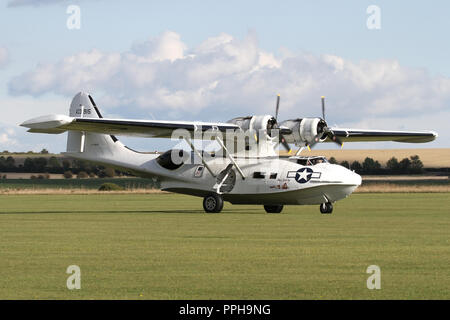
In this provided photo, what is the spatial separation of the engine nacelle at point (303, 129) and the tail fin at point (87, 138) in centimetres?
892

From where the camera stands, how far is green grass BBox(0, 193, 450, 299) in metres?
12.6

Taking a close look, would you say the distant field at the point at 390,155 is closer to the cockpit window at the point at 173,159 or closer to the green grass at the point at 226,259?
the cockpit window at the point at 173,159

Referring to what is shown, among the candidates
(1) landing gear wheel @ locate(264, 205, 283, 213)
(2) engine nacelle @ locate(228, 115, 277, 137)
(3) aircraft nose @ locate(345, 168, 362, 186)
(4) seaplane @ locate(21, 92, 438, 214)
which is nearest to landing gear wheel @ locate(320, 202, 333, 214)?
(4) seaplane @ locate(21, 92, 438, 214)

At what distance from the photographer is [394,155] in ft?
434

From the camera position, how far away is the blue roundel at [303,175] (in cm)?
3494

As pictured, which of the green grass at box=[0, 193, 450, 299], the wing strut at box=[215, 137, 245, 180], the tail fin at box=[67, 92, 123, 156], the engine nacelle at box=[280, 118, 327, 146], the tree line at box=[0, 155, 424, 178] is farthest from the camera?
the tree line at box=[0, 155, 424, 178]

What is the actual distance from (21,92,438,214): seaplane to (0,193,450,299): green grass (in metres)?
6.17

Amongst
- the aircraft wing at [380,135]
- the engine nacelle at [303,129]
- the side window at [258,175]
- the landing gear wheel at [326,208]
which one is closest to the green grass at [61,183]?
the aircraft wing at [380,135]

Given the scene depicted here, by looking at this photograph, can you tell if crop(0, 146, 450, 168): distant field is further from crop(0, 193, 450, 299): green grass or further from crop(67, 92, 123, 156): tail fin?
crop(0, 193, 450, 299): green grass

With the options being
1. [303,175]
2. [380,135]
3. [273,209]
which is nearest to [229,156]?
[273,209]
